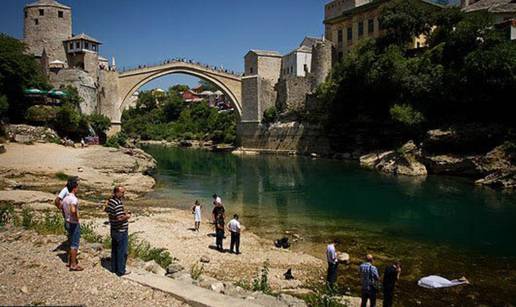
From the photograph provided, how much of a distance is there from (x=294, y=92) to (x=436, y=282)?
4239 cm

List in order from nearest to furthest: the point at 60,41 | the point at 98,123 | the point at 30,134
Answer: the point at 30,134
the point at 98,123
the point at 60,41

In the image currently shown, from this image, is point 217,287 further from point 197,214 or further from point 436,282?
point 197,214

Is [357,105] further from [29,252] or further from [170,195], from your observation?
[29,252]

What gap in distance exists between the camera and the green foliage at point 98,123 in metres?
38.0

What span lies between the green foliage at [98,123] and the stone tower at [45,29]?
8273mm

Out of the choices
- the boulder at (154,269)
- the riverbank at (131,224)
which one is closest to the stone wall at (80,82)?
the riverbank at (131,224)

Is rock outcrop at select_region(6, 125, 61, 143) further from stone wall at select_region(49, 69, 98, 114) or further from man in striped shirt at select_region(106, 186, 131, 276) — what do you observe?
man in striped shirt at select_region(106, 186, 131, 276)

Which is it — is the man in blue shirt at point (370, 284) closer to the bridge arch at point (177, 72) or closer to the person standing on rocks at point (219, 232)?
the person standing on rocks at point (219, 232)

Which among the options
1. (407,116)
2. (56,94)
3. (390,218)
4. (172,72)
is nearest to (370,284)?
(390,218)

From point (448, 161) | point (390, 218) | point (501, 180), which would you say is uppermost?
point (448, 161)

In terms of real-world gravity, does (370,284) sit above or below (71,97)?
below

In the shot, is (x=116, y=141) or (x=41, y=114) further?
(x=116, y=141)

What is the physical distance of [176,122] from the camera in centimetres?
7794

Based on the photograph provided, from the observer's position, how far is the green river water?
10383mm
